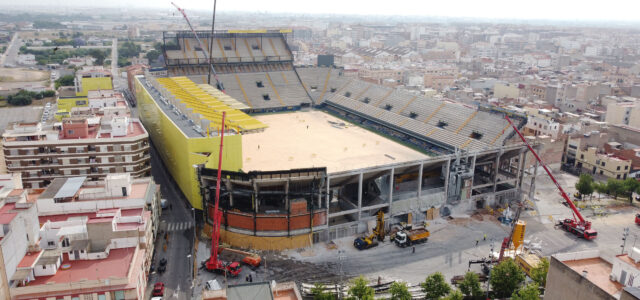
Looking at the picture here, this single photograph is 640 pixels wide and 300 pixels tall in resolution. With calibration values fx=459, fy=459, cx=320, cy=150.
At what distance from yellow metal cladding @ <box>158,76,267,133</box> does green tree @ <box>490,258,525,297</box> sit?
924 inches

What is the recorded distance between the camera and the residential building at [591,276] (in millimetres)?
21844

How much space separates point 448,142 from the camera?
186ft

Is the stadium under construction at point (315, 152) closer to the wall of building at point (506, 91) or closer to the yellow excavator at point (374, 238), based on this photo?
the yellow excavator at point (374, 238)

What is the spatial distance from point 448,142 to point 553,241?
60.7 feet

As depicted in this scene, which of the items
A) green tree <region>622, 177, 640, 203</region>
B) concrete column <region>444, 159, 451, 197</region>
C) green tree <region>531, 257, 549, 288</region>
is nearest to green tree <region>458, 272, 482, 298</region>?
green tree <region>531, 257, 549, 288</region>

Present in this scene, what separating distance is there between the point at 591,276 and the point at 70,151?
42.5 metres

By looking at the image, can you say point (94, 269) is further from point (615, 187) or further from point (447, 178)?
point (615, 187)

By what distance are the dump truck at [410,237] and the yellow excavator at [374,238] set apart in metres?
1.41

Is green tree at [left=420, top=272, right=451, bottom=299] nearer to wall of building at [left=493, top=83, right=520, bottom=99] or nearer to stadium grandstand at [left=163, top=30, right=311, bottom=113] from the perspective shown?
stadium grandstand at [left=163, top=30, right=311, bottom=113]

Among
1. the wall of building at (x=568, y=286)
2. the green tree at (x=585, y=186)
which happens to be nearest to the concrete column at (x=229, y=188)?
the wall of building at (x=568, y=286)

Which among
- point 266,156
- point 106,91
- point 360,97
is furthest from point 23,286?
point 360,97

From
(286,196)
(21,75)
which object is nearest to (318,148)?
(286,196)

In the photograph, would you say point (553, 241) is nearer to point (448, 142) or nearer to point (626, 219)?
point (626, 219)

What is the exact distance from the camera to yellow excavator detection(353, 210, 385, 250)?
130 ft
